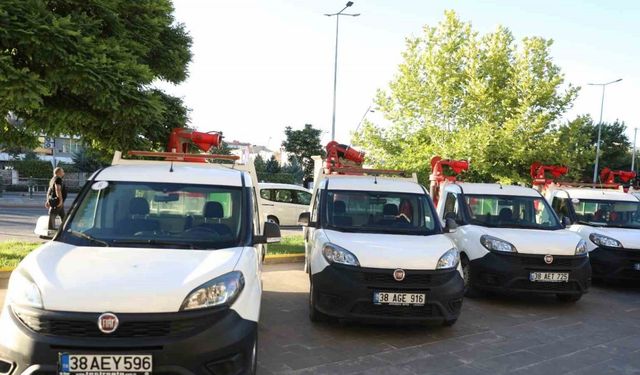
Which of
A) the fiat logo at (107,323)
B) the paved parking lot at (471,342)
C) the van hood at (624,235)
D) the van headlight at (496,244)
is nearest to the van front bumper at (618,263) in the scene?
the van hood at (624,235)

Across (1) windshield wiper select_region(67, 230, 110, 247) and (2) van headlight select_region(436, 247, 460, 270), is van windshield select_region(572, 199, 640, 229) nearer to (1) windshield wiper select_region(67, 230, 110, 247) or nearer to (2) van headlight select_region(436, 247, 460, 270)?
(2) van headlight select_region(436, 247, 460, 270)

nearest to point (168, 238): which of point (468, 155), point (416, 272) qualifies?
point (416, 272)

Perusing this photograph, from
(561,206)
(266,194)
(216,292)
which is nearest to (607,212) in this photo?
(561,206)

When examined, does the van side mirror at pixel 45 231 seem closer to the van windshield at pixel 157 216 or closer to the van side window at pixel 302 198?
the van windshield at pixel 157 216

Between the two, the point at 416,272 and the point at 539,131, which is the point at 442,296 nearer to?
the point at 416,272

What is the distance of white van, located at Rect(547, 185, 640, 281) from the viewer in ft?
28.1

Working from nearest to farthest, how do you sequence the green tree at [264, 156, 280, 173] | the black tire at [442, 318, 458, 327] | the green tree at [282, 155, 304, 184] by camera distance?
the black tire at [442, 318, 458, 327], the green tree at [282, 155, 304, 184], the green tree at [264, 156, 280, 173]

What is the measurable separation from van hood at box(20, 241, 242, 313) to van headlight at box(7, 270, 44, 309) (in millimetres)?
41

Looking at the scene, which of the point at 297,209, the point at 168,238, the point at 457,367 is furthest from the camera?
the point at 297,209

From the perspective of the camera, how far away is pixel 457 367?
4789 mm

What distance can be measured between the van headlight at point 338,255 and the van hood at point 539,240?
282 centimetres

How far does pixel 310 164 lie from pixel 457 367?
1821 inches

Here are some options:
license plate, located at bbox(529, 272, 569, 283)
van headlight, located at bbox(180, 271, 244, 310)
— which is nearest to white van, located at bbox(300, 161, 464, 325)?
license plate, located at bbox(529, 272, 569, 283)

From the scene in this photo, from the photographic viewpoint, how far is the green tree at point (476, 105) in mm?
18844
